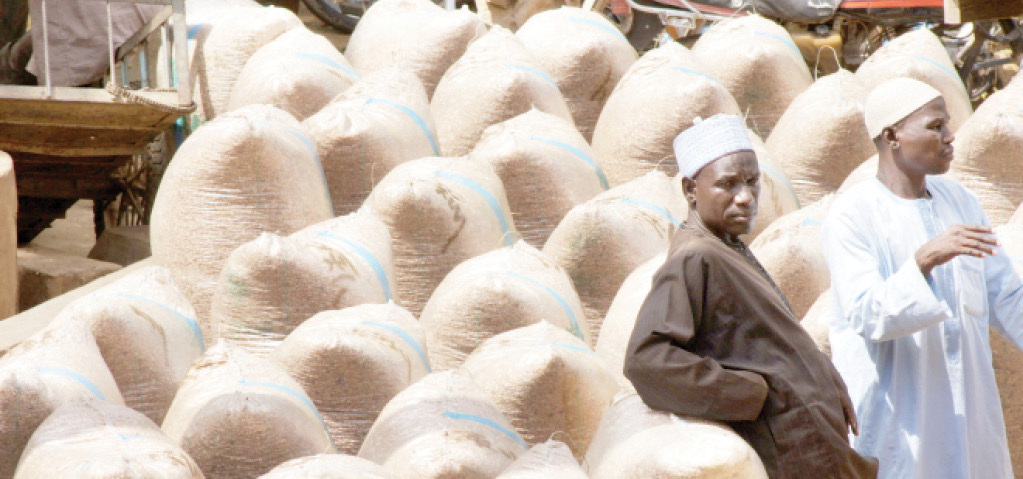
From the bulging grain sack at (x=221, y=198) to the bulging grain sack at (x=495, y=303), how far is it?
2.30 feet

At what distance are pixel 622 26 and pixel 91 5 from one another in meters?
3.21

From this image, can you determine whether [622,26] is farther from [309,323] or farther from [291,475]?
[291,475]

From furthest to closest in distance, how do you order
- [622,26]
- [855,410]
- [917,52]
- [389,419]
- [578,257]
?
1. [622,26]
2. [917,52]
3. [578,257]
4. [389,419]
5. [855,410]

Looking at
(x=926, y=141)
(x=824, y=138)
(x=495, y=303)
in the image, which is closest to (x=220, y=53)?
(x=495, y=303)

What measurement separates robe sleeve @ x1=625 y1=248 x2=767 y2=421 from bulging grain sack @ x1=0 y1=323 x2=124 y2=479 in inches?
52.2

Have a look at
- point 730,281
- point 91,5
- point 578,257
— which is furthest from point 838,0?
point 730,281

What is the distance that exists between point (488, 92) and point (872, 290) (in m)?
2.50

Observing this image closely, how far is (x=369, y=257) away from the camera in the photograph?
137 inches

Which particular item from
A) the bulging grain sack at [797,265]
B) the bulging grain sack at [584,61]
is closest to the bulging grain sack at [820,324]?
the bulging grain sack at [797,265]

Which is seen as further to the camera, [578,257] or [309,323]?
[578,257]

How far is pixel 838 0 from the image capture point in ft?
20.3

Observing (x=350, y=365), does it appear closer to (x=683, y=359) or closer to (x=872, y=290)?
(x=683, y=359)

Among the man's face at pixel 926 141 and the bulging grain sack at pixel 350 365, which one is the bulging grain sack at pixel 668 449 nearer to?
the man's face at pixel 926 141

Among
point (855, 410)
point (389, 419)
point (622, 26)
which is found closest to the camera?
point (855, 410)
